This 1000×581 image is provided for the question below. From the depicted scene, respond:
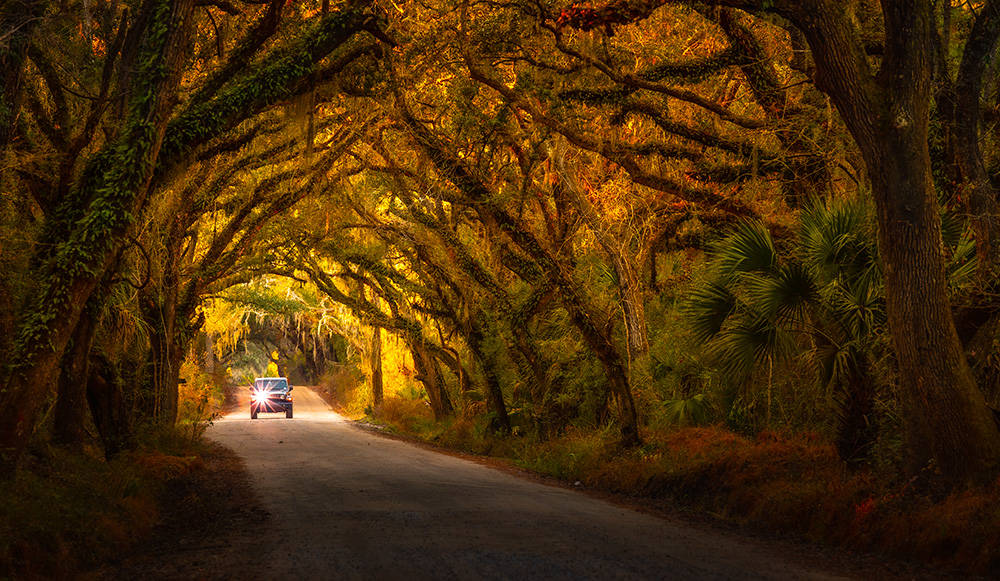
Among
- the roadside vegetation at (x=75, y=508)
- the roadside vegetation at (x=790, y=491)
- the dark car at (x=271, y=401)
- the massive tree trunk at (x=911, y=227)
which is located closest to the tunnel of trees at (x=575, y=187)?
the massive tree trunk at (x=911, y=227)

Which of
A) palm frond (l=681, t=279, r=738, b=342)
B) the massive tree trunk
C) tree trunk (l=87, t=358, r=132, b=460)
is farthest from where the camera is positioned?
tree trunk (l=87, t=358, r=132, b=460)

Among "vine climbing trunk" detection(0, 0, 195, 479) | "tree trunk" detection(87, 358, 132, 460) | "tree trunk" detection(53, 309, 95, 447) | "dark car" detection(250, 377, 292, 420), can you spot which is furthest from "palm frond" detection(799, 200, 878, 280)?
"dark car" detection(250, 377, 292, 420)

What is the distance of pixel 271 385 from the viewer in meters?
42.8

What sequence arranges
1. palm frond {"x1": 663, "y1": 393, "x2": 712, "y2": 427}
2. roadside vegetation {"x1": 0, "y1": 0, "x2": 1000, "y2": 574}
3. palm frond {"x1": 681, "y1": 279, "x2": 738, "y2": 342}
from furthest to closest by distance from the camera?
palm frond {"x1": 663, "y1": 393, "x2": 712, "y2": 427} < palm frond {"x1": 681, "y1": 279, "x2": 738, "y2": 342} < roadside vegetation {"x1": 0, "y1": 0, "x2": 1000, "y2": 574}

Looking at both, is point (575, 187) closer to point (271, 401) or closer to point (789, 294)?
point (789, 294)

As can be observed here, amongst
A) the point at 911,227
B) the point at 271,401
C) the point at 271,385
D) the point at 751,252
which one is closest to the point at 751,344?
the point at 751,252

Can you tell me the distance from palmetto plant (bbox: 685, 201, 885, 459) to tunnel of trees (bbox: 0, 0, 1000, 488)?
3 cm

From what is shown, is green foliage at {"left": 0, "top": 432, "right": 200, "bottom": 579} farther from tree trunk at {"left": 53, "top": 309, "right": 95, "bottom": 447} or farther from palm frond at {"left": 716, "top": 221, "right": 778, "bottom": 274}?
palm frond at {"left": 716, "top": 221, "right": 778, "bottom": 274}

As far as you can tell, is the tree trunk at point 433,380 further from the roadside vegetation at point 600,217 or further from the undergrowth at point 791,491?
the undergrowth at point 791,491

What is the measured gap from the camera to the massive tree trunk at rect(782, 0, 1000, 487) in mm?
7727

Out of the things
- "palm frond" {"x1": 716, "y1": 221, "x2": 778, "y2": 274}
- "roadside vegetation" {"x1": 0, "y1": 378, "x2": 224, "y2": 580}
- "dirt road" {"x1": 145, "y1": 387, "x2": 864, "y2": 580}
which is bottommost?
"dirt road" {"x1": 145, "y1": 387, "x2": 864, "y2": 580}

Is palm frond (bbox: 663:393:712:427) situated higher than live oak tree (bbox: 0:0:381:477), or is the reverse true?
live oak tree (bbox: 0:0:381:477)

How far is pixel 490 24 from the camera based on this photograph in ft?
42.5

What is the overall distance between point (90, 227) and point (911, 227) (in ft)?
26.0
